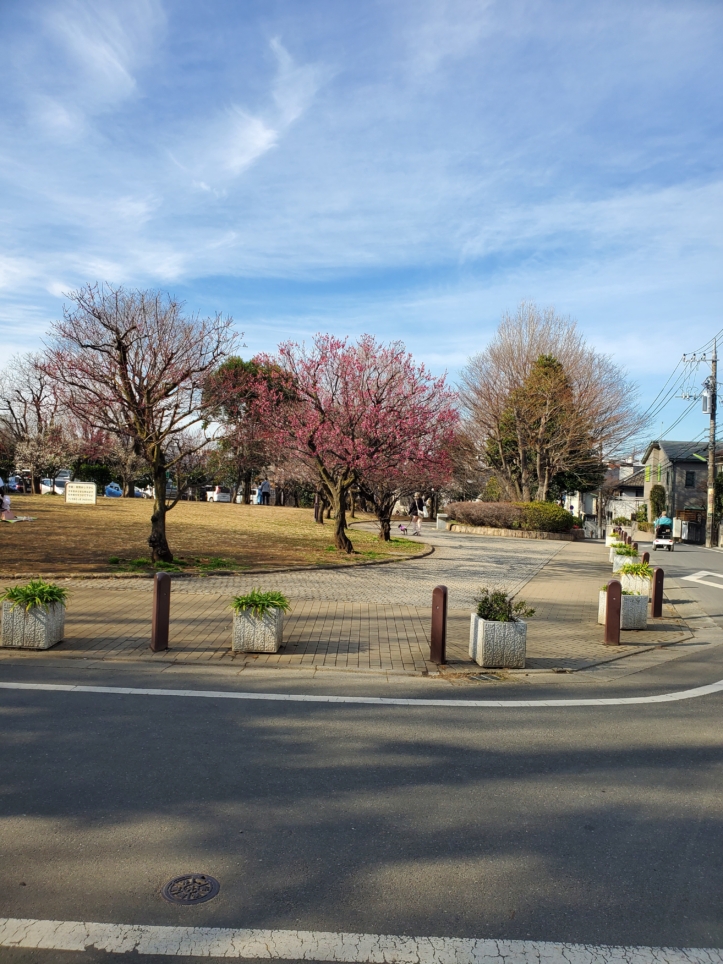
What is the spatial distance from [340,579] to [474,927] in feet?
41.5

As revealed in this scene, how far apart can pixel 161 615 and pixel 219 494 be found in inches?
1932

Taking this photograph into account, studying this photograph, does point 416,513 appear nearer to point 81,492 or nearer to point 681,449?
point 81,492

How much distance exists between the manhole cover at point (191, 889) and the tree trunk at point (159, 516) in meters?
12.1

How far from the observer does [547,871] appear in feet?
12.5

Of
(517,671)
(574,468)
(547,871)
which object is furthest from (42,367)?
(574,468)

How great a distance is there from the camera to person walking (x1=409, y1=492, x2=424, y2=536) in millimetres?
34719

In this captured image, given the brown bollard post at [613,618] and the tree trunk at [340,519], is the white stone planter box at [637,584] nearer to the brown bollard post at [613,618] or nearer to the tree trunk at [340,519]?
the brown bollard post at [613,618]

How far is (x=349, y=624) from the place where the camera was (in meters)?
10.9

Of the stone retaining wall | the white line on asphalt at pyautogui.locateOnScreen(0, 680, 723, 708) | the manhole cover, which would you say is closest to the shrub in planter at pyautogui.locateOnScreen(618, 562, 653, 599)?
the white line on asphalt at pyautogui.locateOnScreen(0, 680, 723, 708)

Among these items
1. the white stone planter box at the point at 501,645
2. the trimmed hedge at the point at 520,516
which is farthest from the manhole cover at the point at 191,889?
the trimmed hedge at the point at 520,516

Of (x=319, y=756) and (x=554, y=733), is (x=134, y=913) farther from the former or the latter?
(x=554, y=733)

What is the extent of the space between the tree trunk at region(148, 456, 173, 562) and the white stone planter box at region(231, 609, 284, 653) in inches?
278

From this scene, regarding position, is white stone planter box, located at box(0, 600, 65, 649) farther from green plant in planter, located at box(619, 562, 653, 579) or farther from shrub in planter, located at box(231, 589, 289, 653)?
green plant in planter, located at box(619, 562, 653, 579)

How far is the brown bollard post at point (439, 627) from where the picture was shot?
344 inches
